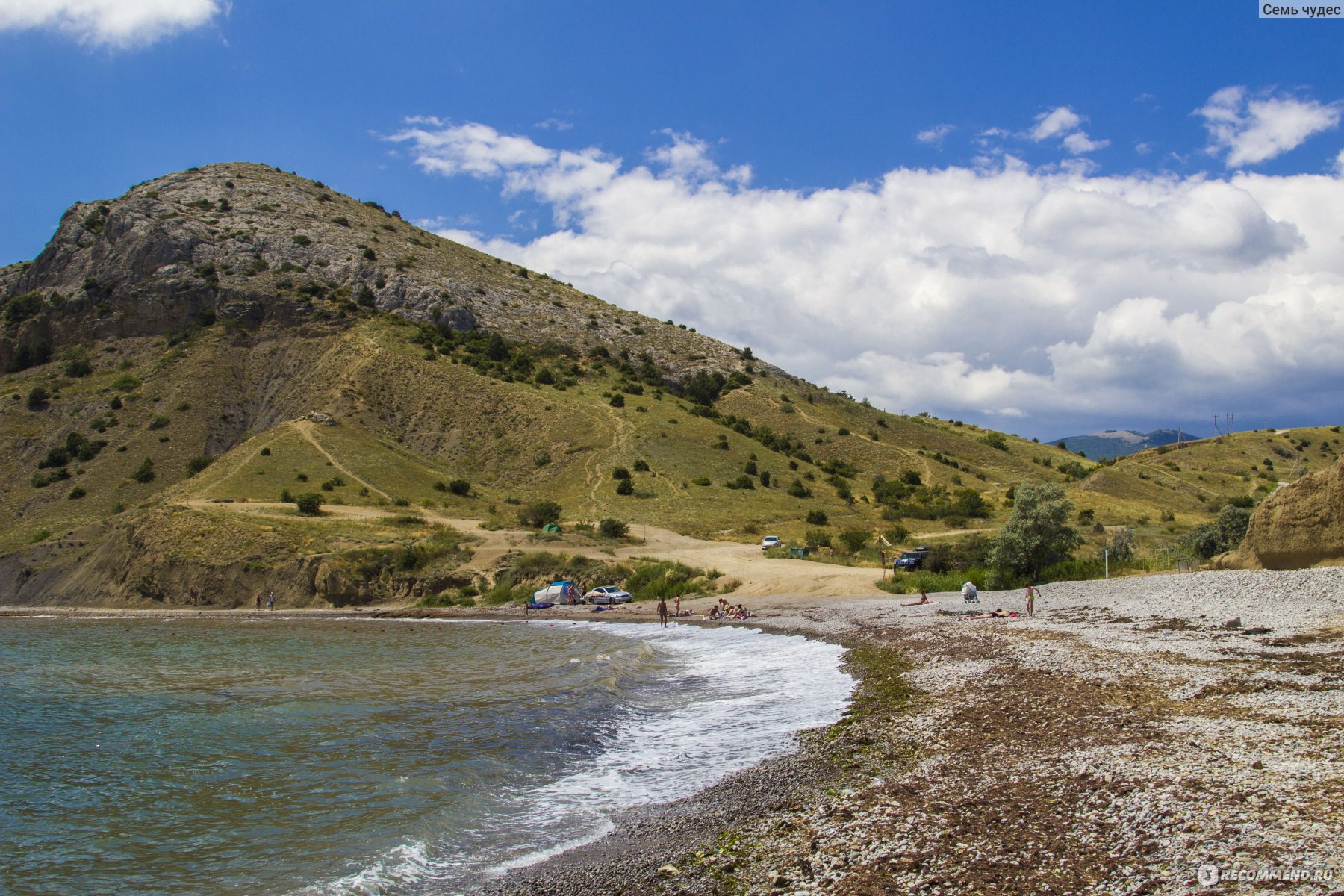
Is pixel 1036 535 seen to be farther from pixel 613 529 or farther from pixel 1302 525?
pixel 613 529

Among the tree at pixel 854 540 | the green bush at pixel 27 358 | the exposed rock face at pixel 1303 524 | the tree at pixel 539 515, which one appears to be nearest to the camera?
the exposed rock face at pixel 1303 524

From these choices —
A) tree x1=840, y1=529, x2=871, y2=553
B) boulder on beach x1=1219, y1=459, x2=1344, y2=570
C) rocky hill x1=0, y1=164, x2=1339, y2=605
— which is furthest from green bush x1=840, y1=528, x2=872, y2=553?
boulder on beach x1=1219, y1=459, x2=1344, y2=570

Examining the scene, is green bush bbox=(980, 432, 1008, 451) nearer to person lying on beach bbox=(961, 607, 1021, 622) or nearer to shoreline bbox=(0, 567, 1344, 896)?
person lying on beach bbox=(961, 607, 1021, 622)

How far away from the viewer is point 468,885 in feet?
27.2

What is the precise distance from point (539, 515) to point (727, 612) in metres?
26.0

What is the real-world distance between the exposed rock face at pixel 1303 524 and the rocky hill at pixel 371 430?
103ft

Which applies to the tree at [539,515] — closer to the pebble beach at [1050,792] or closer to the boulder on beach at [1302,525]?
the boulder on beach at [1302,525]

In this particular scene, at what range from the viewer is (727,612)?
35.3 m

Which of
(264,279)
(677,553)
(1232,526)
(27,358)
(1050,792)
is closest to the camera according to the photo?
(1050,792)

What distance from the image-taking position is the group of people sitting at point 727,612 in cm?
3419

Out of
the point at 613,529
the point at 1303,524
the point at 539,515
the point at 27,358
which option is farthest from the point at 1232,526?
the point at 27,358

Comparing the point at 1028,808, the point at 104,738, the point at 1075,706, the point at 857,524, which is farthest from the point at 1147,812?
the point at 857,524

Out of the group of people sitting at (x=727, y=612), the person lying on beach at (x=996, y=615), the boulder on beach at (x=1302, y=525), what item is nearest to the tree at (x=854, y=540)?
the group of people sitting at (x=727, y=612)

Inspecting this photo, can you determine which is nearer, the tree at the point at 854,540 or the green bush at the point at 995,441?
the tree at the point at 854,540
